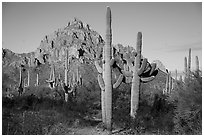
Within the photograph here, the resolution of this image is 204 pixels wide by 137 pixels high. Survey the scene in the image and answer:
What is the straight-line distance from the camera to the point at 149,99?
1712 cm

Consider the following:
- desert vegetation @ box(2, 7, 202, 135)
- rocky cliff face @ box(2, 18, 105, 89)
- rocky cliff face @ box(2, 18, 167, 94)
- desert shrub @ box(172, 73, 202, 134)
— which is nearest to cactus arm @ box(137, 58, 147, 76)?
desert vegetation @ box(2, 7, 202, 135)

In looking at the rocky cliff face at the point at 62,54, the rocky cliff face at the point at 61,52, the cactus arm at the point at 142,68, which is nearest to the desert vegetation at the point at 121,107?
the cactus arm at the point at 142,68

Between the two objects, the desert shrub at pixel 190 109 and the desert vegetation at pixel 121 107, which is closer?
the desert shrub at pixel 190 109

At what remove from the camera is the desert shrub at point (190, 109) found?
940 cm

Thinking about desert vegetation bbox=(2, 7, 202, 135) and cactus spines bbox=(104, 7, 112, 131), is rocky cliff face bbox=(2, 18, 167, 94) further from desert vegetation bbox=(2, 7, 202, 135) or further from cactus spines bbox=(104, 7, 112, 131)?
cactus spines bbox=(104, 7, 112, 131)

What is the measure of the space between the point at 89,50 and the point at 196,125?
8035cm

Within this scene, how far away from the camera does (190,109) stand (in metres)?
9.65

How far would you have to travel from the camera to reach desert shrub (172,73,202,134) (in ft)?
30.8

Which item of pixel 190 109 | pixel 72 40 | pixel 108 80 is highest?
pixel 72 40

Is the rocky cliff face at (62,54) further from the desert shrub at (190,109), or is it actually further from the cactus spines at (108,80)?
the desert shrub at (190,109)

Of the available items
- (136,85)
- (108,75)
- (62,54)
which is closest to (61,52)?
(62,54)

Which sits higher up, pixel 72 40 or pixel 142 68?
pixel 72 40

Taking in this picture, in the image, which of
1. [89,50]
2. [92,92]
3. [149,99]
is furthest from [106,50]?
[89,50]

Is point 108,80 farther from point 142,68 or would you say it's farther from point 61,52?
point 61,52
